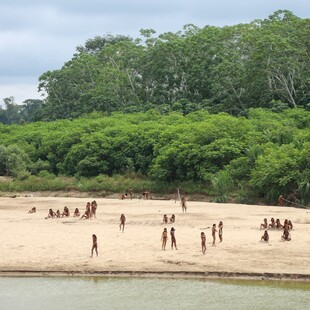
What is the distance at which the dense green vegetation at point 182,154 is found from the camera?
47250 mm

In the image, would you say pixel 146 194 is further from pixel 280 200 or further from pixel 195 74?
pixel 195 74

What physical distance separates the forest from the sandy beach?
25.3ft

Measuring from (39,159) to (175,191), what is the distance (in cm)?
1653

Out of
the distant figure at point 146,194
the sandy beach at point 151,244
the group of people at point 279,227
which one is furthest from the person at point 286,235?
the distant figure at point 146,194

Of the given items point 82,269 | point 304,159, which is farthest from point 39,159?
point 82,269

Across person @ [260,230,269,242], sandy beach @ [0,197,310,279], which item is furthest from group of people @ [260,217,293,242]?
sandy beach @ [0,197,310,279]

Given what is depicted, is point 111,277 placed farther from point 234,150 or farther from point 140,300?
point 234,150

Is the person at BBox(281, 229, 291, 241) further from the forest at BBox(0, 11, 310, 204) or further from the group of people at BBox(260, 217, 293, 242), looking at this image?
the forest at BBox(0, 11, 310, 204)

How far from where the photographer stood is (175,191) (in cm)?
5291

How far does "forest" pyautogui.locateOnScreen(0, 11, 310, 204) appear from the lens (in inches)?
1970

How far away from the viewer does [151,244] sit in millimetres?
30453

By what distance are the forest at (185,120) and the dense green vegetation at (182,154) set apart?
9 cm

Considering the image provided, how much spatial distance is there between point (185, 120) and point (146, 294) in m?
38.4

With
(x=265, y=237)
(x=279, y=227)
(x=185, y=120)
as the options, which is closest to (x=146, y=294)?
(x=265, y=237)
